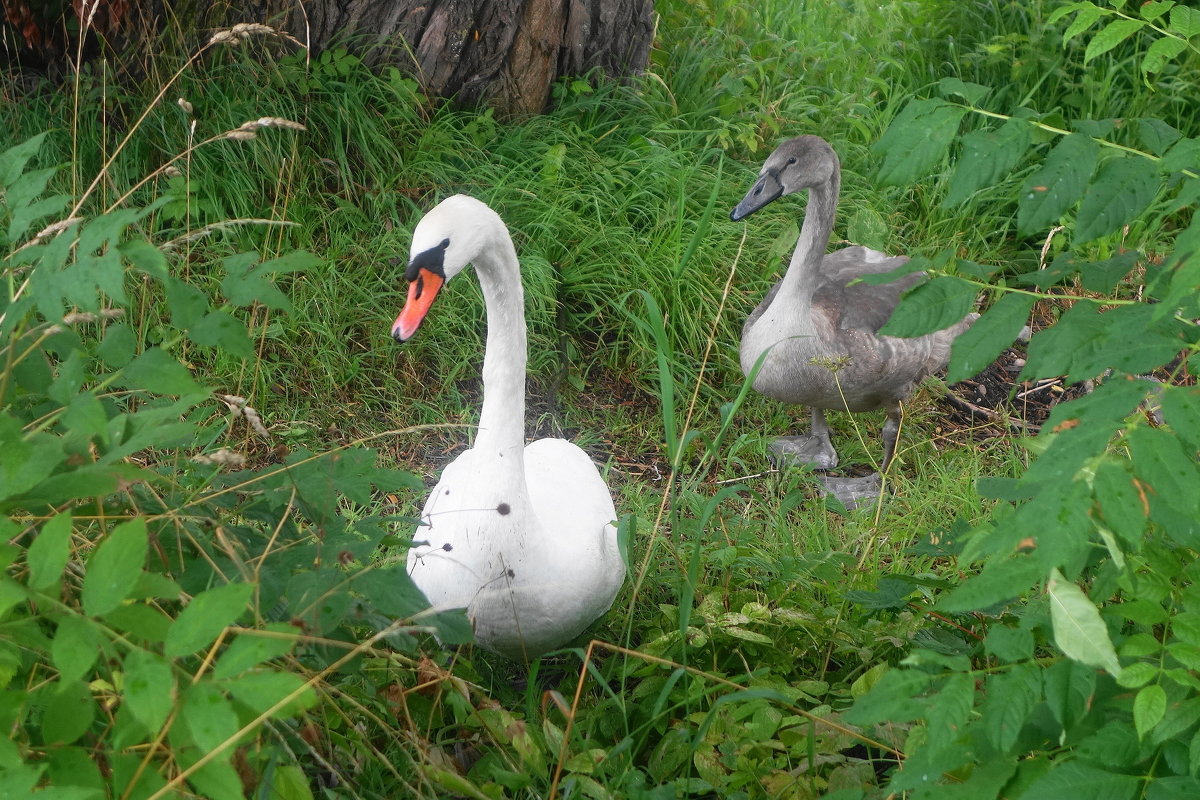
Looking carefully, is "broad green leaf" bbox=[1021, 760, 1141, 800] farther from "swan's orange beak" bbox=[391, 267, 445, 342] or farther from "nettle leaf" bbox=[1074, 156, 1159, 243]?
"swan's orange beak" bbox=[391, 267, 445, 342]

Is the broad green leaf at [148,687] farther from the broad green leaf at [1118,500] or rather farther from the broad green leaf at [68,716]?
the broad green leaf at [1118,500]

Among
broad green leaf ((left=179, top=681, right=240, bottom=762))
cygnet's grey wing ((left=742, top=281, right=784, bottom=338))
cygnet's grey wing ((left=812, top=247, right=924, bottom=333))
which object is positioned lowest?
cygnet's grey wing ((left=742, top=281, right=784, bottom=338))

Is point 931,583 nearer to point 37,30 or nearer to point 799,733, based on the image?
point 799,733

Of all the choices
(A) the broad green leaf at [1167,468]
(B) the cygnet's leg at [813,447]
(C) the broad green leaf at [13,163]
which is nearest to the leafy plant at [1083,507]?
(A) the broad green leaf at [1167,468]

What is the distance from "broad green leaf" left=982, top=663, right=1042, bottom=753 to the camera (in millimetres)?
1410

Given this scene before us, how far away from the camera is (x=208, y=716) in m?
1.12

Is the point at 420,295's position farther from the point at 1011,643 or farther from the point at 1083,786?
the point at 1083,786

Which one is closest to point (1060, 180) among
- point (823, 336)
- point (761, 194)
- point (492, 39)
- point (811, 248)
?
point (823, 336)

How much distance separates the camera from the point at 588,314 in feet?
14.4

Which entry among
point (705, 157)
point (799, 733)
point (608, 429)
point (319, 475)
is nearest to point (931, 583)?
point (799, 733)

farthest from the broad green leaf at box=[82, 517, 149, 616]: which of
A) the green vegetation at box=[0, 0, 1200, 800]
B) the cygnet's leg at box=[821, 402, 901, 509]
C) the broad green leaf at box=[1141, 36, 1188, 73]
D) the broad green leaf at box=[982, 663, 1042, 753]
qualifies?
the cygnet's leg at box=[821, 402, 901, 509]

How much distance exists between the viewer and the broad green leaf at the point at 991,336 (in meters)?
1.51

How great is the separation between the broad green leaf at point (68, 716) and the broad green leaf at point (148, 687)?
0.16m

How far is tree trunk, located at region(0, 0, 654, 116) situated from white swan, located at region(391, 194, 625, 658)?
2.23 metres
